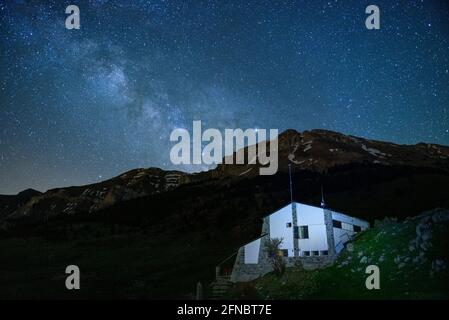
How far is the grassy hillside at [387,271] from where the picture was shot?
27795mm

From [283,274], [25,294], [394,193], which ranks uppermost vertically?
[394,193]

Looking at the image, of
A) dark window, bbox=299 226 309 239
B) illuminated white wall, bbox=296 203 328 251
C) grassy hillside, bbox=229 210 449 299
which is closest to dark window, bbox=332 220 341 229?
illuminated white wall, bbox=296 203 328 251

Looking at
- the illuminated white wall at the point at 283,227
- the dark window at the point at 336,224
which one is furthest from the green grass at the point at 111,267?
the dark window at the point at 336,224

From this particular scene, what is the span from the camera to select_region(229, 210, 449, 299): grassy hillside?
91.2 ft

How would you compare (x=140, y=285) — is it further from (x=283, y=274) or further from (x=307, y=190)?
(x=307, y=190)

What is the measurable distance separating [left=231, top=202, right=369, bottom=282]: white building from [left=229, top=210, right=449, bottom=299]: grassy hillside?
11.4 feet

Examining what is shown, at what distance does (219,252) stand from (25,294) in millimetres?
31521

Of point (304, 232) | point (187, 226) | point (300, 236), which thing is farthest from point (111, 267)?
point (187, 226)

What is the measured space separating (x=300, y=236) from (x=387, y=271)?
44.7ft

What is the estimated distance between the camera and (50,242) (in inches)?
4232

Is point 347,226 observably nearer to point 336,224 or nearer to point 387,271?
point 336,224

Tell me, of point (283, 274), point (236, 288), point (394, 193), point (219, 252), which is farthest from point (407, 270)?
point (394, 193)

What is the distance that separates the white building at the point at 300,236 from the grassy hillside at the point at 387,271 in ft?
11.4

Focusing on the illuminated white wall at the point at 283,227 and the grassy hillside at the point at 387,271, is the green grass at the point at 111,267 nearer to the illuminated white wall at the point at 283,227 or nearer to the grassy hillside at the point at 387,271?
the illuminated white wall at the point at 283,227
